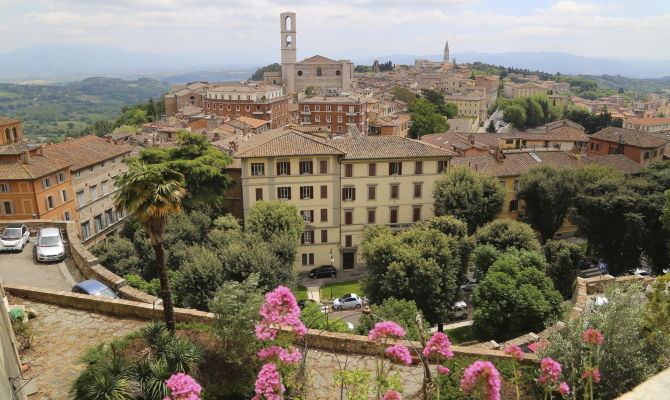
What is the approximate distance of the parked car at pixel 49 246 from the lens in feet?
75.3

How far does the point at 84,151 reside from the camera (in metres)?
43.8

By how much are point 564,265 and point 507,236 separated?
155 inches

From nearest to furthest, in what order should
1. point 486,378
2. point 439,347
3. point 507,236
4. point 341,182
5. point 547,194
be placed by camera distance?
point 486,378 < point 439,347 < point 507,236 < point 547,194 < point 341,182

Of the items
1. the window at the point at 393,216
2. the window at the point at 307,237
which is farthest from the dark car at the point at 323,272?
the window at the point at 393,216

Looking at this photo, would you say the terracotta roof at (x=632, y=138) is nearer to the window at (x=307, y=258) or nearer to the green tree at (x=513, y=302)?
the window at (x=307, y=258)

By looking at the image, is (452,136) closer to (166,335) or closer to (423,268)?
(423,268)

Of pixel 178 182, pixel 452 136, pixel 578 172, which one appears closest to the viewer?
pixel 178 182

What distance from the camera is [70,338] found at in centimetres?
1433

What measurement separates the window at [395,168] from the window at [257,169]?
10564mm

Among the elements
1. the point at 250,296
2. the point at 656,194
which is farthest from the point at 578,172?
the point at 250,296

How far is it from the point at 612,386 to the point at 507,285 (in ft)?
45.7

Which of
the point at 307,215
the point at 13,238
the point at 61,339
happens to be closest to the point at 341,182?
the point at 307,215

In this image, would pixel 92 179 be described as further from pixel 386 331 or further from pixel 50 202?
pixel 386 331

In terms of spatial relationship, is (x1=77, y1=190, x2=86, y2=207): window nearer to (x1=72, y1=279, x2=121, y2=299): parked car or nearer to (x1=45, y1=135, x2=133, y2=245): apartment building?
(x1=45, y1=135, x2=133, y2=245): apartment building
